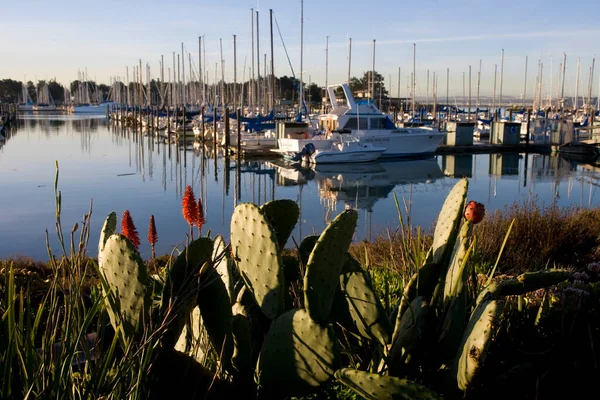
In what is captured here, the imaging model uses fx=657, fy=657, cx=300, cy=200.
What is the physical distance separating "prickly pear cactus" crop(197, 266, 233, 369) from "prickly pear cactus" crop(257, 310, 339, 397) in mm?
187

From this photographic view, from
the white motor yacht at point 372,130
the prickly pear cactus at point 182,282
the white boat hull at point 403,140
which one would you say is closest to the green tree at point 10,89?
the white motor yacht at point 372,130

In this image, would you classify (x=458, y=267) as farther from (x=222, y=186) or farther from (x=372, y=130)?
(x=372, y=130)

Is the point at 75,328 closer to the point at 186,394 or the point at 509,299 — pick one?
the point at 186,394

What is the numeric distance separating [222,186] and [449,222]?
832 inches

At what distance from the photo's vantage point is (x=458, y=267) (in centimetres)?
310

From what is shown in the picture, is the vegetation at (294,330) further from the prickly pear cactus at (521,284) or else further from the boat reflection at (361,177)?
the boat reflection at (361,177)

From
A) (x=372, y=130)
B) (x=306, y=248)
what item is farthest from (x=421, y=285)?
(x=372, y=130)

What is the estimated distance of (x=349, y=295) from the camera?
3301 mm

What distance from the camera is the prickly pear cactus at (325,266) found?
288 cm

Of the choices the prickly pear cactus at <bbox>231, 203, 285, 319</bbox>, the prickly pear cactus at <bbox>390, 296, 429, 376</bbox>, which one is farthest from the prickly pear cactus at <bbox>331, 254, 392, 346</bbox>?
the prickly pear cactus at <bbox>231, 203, 285, 319</bbox>

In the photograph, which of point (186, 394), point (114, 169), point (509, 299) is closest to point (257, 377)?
point (186, 394)

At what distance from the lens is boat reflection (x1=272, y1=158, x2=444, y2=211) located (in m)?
22.0

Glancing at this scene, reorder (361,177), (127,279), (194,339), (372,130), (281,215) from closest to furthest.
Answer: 1. (127,279)
2. (194,339)
3. (281,215)
4. (361,177)
5. (372,130)

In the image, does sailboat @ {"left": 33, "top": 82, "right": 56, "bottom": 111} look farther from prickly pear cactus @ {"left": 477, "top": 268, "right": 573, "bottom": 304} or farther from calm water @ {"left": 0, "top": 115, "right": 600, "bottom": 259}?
prickly pear cactus @ {"left": 477, "top": 268, "right": 573, "bottom": 304}
